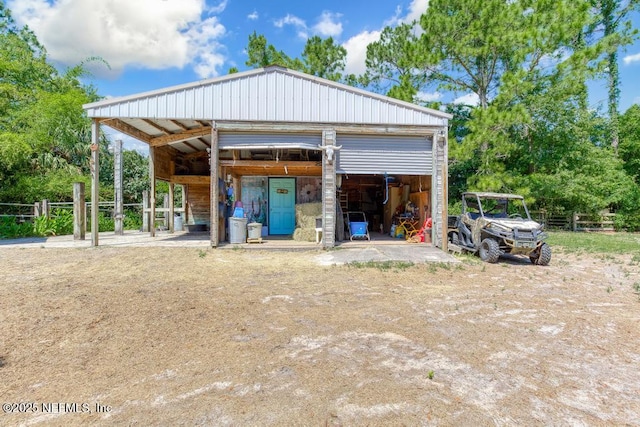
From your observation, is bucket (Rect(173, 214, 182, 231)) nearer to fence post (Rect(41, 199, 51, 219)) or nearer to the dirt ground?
fence post (Rect(41, 199, 51, 219))

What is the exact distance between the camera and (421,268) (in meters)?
7.07

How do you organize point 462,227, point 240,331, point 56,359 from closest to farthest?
point 56,359, point 240,331, point 462,227

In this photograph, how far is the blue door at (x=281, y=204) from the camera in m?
12.8

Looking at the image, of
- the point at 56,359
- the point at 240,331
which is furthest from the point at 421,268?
the point at 56,359

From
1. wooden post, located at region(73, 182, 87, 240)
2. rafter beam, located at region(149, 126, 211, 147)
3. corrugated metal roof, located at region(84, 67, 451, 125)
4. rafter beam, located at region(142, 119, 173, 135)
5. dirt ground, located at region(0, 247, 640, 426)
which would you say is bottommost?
dirt ground, located at region(0, 247, 640, 426)

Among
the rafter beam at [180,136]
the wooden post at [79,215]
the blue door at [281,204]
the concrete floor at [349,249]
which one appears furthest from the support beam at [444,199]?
the wooden post at [79,215]

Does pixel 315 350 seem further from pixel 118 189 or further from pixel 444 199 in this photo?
pixel 118 189

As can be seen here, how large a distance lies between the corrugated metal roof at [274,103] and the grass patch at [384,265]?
4108 mm

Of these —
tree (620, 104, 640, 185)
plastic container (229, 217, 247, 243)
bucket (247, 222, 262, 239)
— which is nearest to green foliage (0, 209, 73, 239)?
plastic container (229, 217, 247, 243)

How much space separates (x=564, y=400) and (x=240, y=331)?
2.78 metres

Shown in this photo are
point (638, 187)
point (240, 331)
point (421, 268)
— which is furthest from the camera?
point (638, 187)

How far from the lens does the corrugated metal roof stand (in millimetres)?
8992

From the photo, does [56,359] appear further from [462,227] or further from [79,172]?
[79,172]

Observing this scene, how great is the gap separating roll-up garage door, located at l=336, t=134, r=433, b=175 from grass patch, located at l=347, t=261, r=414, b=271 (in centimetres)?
301
